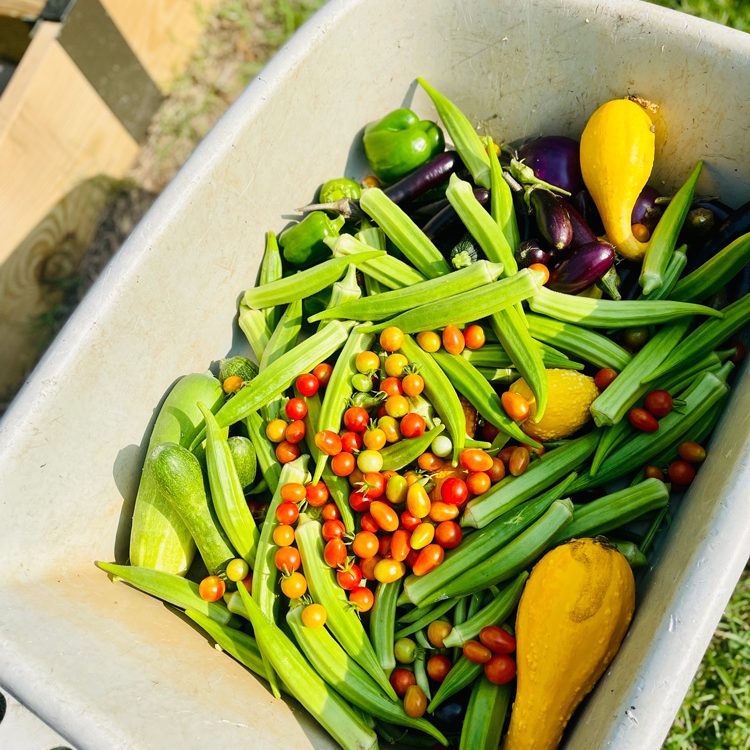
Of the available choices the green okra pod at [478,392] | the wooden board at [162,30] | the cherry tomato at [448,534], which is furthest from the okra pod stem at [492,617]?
the wooden board at [162,30]

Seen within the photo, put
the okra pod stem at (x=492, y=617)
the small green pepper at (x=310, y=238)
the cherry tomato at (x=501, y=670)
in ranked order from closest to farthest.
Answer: the cherry tomato at (x=501, y=670) → the okra pod stem at (x=492, y=617) → the small green pepper at (x=310, y=238)

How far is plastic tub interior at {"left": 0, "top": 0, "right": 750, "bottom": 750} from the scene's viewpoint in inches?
70.4

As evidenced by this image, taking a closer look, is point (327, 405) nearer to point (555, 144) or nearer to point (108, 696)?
point (108, 696)

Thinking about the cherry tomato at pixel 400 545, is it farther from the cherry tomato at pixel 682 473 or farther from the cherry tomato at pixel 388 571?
the cherry tomato at pixel 682 473

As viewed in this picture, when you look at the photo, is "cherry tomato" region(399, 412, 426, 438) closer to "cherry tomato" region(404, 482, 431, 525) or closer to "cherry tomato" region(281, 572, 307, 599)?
"cherry tomato" region(404, 482, 431, 525)

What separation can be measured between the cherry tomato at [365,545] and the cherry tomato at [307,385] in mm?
542

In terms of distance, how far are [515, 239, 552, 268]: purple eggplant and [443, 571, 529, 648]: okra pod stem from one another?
3.43ft

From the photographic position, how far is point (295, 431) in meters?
2.52

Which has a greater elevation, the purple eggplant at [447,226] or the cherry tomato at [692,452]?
the purple eggplant at [447,226]

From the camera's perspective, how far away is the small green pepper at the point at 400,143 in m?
2.87

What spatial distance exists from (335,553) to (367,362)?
0.65m

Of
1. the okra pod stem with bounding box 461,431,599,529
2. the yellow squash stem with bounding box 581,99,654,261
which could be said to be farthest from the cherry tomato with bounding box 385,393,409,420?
the yellow squash stem with bounding box 581,99,654,261

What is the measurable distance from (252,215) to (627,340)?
4.81ft

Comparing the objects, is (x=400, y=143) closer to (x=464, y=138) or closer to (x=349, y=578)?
(x=464, y=138)
